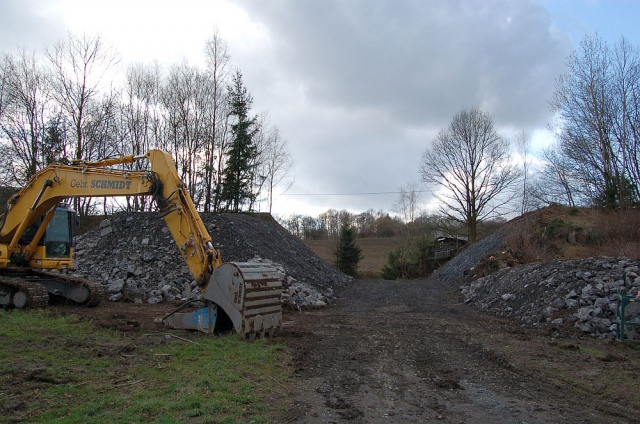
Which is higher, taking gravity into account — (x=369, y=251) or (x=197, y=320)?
(x=369, y=251)

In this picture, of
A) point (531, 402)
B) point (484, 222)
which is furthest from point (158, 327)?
point (484, 222)

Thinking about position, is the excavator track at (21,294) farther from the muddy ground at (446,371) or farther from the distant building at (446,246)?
the distant building at (446,246)

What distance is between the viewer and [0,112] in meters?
28.1

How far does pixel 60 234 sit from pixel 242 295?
836cm

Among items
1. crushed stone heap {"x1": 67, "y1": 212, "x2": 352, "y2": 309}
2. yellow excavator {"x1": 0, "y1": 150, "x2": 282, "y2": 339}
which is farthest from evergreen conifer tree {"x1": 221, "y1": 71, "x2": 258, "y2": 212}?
yellow excavator {"x1": 0, "y1": 150, "x2": 282, "y2": 339}

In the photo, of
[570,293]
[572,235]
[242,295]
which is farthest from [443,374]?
[572,235]

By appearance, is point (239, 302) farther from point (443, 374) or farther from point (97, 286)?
point (97, 286)

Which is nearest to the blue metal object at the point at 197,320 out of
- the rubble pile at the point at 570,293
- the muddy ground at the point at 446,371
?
the muddy ground at the point at 446,371

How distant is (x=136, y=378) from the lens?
621 centimetres

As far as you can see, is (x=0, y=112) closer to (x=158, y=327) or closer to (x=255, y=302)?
(x=158, y=327)

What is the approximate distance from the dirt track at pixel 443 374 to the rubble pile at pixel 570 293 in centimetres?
87

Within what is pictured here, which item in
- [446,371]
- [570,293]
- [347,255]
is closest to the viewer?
[446,371]

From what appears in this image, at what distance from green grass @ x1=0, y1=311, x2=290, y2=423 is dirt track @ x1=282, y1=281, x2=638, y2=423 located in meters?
0.56

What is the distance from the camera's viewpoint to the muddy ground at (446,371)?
5.32m
